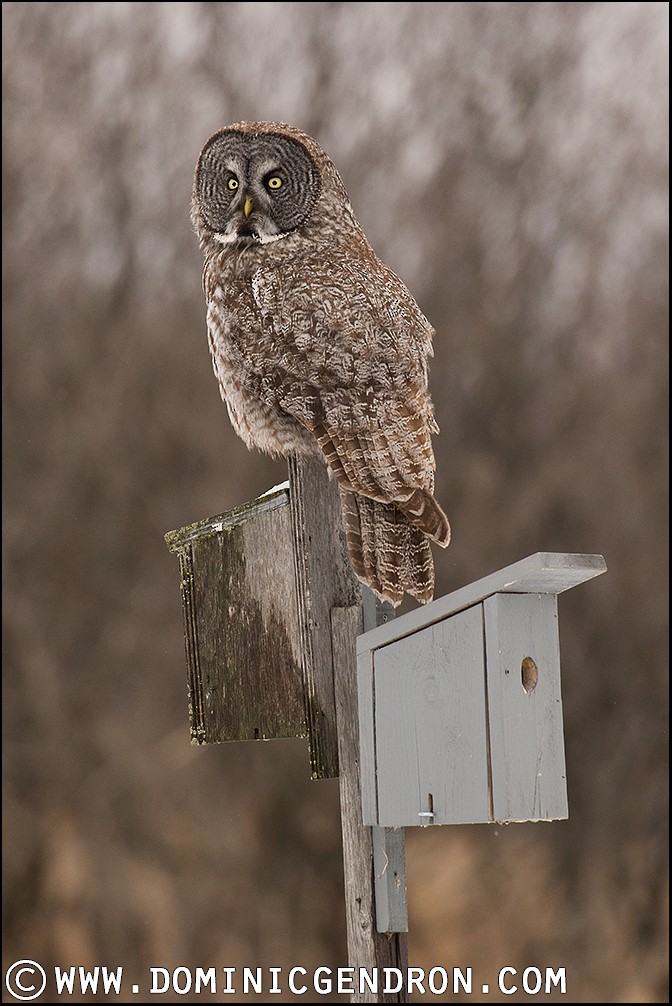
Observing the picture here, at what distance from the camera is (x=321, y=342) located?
5.75ft

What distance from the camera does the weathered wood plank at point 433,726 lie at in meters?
1.36

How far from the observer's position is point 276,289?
1.84 meters

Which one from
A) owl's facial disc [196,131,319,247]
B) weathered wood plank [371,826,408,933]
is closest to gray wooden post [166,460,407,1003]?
weathered wood plank [371,826,408,933]

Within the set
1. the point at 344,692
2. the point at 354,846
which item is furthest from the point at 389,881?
the point at 344,692

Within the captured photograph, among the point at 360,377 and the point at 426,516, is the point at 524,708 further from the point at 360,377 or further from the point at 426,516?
the point at 360,377

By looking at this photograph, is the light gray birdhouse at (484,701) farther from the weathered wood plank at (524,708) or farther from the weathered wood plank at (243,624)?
the weathered wood plank at (243,624)

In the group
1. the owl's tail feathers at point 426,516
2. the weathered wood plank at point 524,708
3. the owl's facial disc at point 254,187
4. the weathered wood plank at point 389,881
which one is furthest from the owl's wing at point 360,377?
the weathered wood plank at point 389,881

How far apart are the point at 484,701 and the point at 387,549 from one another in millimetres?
342

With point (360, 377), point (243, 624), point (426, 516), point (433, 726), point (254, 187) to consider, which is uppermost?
point (254, 187)

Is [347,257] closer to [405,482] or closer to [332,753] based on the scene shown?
[405,482]

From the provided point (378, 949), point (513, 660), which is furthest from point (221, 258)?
point (378, 949)

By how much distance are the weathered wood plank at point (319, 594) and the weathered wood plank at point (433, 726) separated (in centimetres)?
15

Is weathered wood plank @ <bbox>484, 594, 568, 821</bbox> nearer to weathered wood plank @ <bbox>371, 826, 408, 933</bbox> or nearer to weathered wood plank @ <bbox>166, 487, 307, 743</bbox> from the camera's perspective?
weathered wood plank @ <bbox>371, 826, 408, 933</bbox>

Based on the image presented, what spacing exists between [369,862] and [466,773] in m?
0.30
